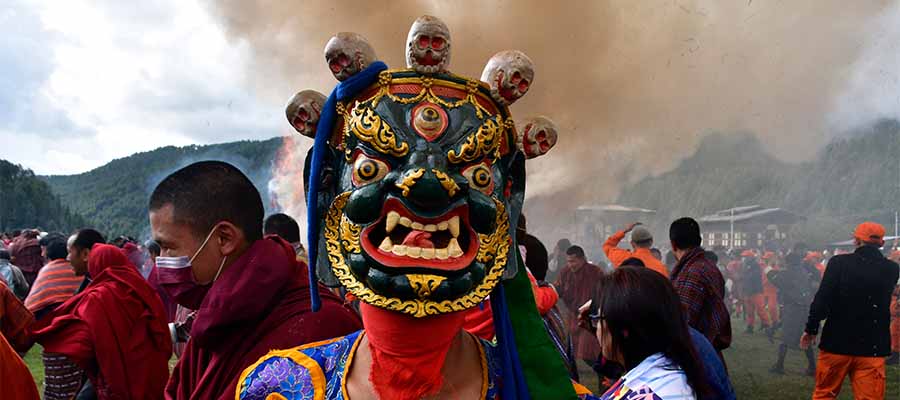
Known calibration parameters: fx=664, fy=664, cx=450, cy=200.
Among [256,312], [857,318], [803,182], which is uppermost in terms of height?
[803,182]

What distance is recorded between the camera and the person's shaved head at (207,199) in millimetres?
2768

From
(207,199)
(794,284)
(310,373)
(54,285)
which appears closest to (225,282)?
(207,199)

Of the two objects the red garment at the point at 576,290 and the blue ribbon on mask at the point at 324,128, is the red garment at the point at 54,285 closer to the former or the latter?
the blue ribbon on mask at the point at 324,128

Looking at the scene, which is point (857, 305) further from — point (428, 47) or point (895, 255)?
point (428, 47)

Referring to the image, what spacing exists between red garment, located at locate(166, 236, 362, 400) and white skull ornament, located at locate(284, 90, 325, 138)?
79 centimetres

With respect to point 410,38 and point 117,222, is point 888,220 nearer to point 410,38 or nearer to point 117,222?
point 410,38

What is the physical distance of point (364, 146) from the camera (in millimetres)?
1833

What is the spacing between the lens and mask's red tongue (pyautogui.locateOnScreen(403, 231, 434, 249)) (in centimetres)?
172

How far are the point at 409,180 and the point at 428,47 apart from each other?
1.40 ft

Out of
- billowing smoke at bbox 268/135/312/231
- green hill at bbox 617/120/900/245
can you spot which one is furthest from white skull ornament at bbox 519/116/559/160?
billowing smoke at bbox 268/135/312/231

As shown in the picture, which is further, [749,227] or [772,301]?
[749,227]

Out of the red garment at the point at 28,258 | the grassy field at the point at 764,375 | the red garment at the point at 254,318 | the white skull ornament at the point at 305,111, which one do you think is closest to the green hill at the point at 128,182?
the red garment at the point at 28,258

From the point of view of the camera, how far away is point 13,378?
285cm

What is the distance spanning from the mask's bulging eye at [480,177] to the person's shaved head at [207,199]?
4.40ft
